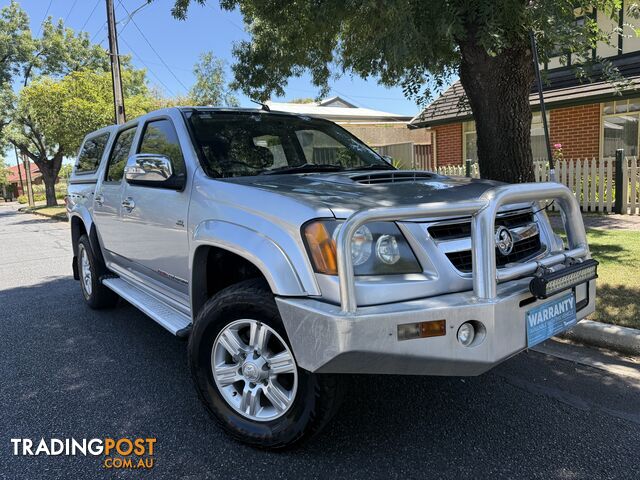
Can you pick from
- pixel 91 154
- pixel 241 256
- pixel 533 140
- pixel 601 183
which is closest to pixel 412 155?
pixel 533 140

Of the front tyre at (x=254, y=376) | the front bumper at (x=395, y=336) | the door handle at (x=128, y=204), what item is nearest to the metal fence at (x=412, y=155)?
the door handle at (x=128, y=204)

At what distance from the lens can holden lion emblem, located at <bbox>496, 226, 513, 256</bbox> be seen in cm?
266

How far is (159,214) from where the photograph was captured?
3.60m

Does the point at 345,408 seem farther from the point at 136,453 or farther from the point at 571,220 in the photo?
the point at 571,220

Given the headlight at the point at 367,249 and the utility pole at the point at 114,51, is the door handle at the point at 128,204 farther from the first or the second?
the utility pole at the point at 114,51

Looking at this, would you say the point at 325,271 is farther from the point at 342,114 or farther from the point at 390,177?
the point at 342,114

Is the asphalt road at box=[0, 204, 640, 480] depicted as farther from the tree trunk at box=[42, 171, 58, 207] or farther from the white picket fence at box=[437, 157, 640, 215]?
the tree trunk at box=[42, 171, 58, 207]

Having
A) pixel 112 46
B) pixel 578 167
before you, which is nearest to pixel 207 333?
pixel 578 167

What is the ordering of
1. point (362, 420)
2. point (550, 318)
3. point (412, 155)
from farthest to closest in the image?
point (412, 155), point (362, 420), point (550, 318)

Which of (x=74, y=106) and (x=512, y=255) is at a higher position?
(x=74, y=106)

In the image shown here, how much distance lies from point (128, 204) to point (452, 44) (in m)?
3.60

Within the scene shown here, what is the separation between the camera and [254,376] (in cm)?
269

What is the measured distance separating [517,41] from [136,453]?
5.09 m

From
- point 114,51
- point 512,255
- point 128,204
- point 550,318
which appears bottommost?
point 550,318
